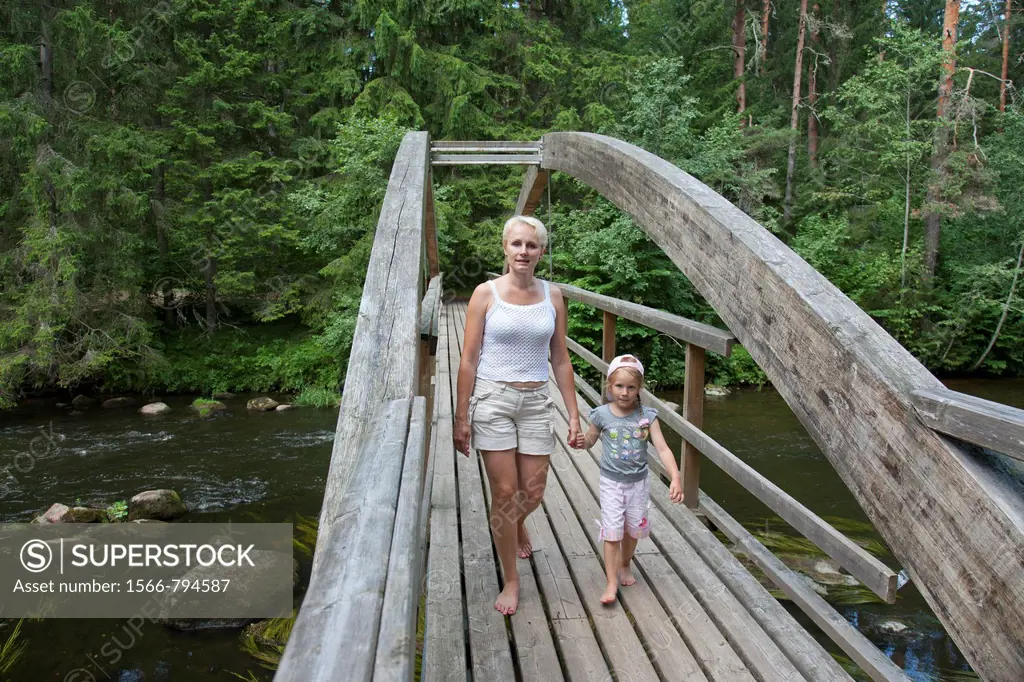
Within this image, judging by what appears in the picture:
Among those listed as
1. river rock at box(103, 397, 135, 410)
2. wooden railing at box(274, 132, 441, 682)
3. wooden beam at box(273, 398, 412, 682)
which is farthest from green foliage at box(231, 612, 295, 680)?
river rock at box(103, 397, 135, 410)

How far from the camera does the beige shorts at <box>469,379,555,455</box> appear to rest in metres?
2.11

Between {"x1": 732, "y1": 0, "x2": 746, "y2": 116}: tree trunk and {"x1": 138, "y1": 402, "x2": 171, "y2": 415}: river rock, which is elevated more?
{"x1": 732, "y1": 0, "x2": 746, "y2": 116}: tree trunk

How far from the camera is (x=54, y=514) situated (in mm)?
7324

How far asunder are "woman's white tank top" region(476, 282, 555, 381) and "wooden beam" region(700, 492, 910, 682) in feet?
3.14

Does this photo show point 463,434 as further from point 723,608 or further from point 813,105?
point 813,105

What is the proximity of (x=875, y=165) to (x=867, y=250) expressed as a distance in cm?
218

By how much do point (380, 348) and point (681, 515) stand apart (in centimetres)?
170

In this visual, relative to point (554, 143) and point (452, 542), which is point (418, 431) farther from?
point (554, 143)

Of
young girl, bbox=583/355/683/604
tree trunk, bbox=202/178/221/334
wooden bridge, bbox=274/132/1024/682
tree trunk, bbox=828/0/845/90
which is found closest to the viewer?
wooden bridge, bbox=274/132/1024/682

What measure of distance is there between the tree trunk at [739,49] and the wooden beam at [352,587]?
59.2ft

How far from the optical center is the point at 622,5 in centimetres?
2091

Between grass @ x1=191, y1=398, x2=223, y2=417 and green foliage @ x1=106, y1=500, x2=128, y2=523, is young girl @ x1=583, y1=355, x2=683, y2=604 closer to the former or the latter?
green foliage @ x1=106, y1=500, x2=128, y2=523

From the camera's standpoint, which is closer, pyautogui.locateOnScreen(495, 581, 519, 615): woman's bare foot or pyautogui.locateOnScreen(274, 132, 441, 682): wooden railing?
pyautogui.locateOnScreen(274, 132, 441, 682): wooden railing

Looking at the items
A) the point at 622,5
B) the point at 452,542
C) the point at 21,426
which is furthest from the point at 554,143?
the point at 622,5
